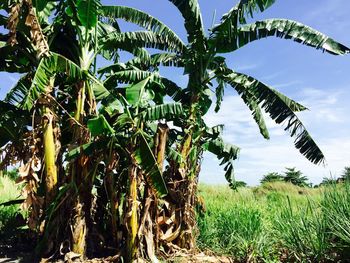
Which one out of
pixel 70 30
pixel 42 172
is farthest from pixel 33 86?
pixel 70 30

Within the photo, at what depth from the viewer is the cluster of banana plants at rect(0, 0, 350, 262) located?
855cm

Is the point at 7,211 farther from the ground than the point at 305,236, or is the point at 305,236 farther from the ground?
the point at 7,211

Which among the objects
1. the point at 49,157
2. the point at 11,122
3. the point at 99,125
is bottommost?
the point at 49,157

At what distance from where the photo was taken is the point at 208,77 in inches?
388

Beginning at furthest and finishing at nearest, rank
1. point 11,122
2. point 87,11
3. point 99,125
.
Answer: point 11,122 < point 87,11 < point 99,125

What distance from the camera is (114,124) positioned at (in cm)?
870

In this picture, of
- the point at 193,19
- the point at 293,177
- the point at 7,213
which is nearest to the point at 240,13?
the point at 193,19

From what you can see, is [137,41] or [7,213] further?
[7,213]

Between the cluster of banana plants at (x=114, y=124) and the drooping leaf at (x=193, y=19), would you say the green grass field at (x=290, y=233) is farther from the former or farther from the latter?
the drooping leaf at (x=193, y=19)

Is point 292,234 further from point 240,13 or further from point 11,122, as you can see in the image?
point 11,122

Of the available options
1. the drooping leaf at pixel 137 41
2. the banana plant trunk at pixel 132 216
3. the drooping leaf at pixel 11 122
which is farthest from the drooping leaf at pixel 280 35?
the drooping leaf at pixel 11 122

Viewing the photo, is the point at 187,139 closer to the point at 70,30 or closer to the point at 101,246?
the point at 101,246

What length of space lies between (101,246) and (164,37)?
4869 mm

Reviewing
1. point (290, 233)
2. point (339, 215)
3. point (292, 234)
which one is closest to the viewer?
point (339, 215)
